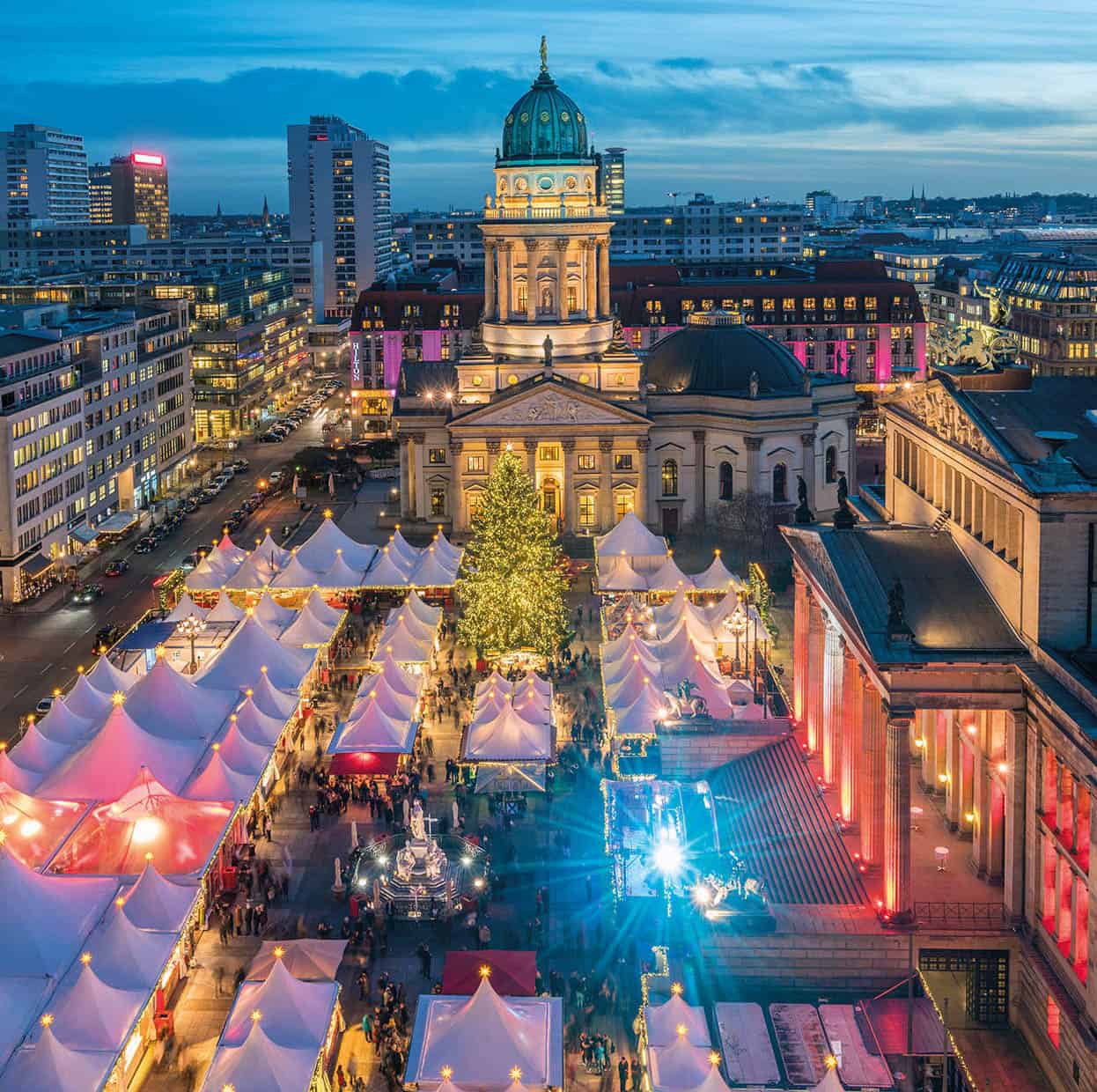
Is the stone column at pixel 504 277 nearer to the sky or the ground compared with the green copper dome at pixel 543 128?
nearer to the ground

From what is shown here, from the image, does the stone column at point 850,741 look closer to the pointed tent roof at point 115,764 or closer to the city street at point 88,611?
the pointed tent roof at point 115,764

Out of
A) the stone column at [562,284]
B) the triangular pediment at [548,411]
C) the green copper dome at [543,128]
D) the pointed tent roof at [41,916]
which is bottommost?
the pointed tent roof at [41,916]

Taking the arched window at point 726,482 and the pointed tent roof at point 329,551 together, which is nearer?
the pointed tent roof at point 329,551

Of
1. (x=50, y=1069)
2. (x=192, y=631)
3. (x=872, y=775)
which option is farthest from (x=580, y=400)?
(x=50, y=1069)

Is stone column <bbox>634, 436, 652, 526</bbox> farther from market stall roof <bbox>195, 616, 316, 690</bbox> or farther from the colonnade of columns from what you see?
market stall roof <bbox>195, 616, 316, 690</bbox>

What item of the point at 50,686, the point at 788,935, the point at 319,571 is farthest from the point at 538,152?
the point at 788,935

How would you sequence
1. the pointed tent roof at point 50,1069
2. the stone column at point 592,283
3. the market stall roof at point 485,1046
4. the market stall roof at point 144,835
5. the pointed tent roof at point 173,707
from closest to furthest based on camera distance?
the pointed tent roof at point 50,1069
the market stall roof at point 485,1046
the market stall roof at point 144,835
the pointed tent roof at point 173,707
the stone column at point 592,283

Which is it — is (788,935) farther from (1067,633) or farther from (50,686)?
(50,686)

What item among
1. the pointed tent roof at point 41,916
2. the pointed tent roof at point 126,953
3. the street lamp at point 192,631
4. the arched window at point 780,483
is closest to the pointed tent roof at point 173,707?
the street lamp at point 192,631
